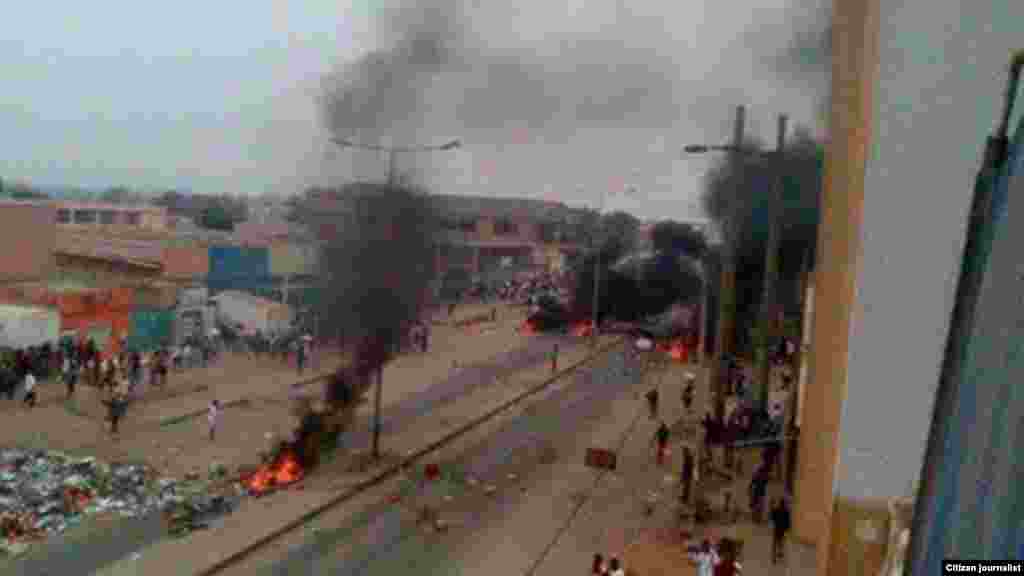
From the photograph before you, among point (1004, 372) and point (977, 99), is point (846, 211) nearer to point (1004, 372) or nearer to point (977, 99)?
point (977, 99)

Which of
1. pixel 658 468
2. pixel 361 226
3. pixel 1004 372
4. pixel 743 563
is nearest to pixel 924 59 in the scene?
pixel 1004 372

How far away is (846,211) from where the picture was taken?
8797 mm

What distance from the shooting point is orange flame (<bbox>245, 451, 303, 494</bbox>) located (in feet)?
51.4

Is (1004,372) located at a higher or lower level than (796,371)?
higher

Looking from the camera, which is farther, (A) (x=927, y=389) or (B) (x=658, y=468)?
(B) (x=658, y=468)

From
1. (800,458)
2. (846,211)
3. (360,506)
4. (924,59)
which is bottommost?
(360,506)

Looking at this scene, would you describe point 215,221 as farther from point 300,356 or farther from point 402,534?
point 402,534

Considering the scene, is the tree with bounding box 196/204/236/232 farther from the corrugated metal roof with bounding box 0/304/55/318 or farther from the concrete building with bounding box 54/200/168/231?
the corrugated metal roof with bounding box 0/304/55/318

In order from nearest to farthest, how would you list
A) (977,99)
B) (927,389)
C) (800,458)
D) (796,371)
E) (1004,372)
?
(1004,372) < (977,99) < (927,389) < (800,458) < (796,371)

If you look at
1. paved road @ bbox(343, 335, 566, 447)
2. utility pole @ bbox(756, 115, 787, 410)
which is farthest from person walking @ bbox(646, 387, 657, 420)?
paved road @ bbox(343, 335, 566, 447)

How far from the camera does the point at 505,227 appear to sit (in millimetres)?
70750

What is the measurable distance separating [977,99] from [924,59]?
0.36m

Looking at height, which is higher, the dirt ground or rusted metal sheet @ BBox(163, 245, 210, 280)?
rusted metal sheet @ BBox(163, 245, 210, 280)

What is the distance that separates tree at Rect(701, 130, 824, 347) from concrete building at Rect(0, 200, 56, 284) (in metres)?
17.4
